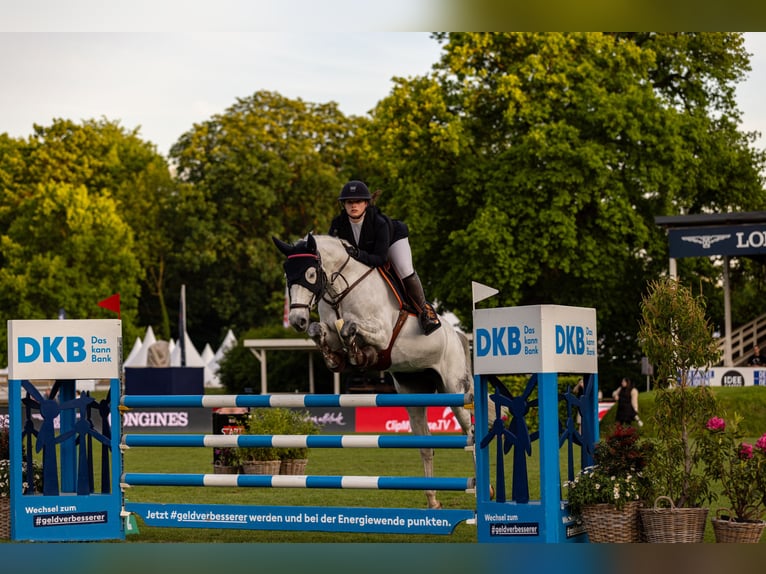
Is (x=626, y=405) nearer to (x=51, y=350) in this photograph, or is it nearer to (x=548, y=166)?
(x=548, y=166)

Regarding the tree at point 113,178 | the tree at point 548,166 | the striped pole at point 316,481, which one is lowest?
the striped pole at point 316,481

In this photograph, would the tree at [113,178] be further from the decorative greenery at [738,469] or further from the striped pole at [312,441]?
the decorative greenery at [738,469]

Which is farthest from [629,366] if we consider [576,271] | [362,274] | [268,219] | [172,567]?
[172,567]

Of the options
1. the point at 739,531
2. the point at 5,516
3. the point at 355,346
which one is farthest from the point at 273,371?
the point at 739,531

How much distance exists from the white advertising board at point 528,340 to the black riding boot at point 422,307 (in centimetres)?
134

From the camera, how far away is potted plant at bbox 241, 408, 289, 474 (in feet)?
42.7

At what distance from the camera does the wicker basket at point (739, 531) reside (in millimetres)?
7277

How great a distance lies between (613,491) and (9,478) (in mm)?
4142

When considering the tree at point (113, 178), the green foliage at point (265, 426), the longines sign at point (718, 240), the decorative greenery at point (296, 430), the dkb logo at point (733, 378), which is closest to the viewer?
the green foliage at point (265, 426)

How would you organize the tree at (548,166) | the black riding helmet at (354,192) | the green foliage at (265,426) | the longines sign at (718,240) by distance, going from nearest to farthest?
the black riding helmet at (354,192)
the green foliage at (265,426)
the longines sign at (718,240)
the tree at (548,166)

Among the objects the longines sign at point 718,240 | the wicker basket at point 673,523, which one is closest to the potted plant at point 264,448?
the wicker basket at point 673,523

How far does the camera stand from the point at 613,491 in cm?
743

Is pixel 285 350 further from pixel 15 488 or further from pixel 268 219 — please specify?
pixel 15 488

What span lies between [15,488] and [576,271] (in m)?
22.4
